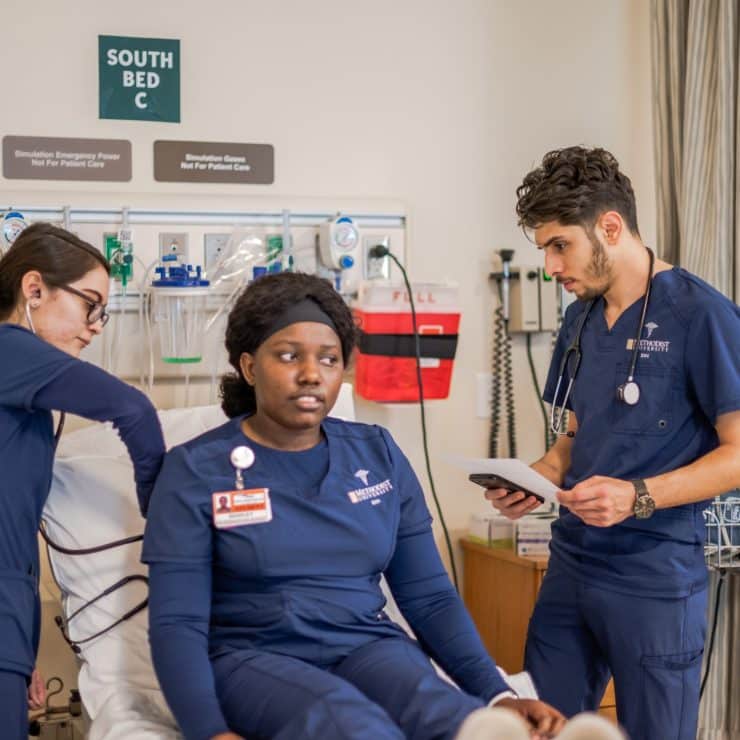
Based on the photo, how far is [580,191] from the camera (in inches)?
88.1

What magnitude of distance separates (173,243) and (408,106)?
32.2 inches

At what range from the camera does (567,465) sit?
2.48m

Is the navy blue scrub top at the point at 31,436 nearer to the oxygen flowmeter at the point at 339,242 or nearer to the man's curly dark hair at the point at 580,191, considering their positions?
the man's curly dark hair at the point at 580,191

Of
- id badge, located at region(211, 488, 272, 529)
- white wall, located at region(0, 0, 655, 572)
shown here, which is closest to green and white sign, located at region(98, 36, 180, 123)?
white wall, located at region(0, 0, 655, 572)

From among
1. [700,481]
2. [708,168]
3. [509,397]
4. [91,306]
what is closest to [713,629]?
[509,397]

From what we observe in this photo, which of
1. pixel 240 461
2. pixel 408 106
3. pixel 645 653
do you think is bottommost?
pixel 645 653

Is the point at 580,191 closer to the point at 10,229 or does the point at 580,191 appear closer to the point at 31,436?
the point at 31,436

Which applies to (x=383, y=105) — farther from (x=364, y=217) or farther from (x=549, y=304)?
(x=549, y=304)

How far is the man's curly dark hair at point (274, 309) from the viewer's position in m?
2.12

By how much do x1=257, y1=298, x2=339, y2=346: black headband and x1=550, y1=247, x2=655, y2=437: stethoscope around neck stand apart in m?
0.60

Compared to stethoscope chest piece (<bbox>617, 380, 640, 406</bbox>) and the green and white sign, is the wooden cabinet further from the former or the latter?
the green and white sign

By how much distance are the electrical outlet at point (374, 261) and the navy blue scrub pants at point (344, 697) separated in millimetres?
1412

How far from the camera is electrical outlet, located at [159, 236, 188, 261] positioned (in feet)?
9.93

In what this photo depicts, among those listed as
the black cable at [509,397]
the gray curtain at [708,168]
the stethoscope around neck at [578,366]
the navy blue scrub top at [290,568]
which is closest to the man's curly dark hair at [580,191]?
the stethoscope around neck at [578,366]
